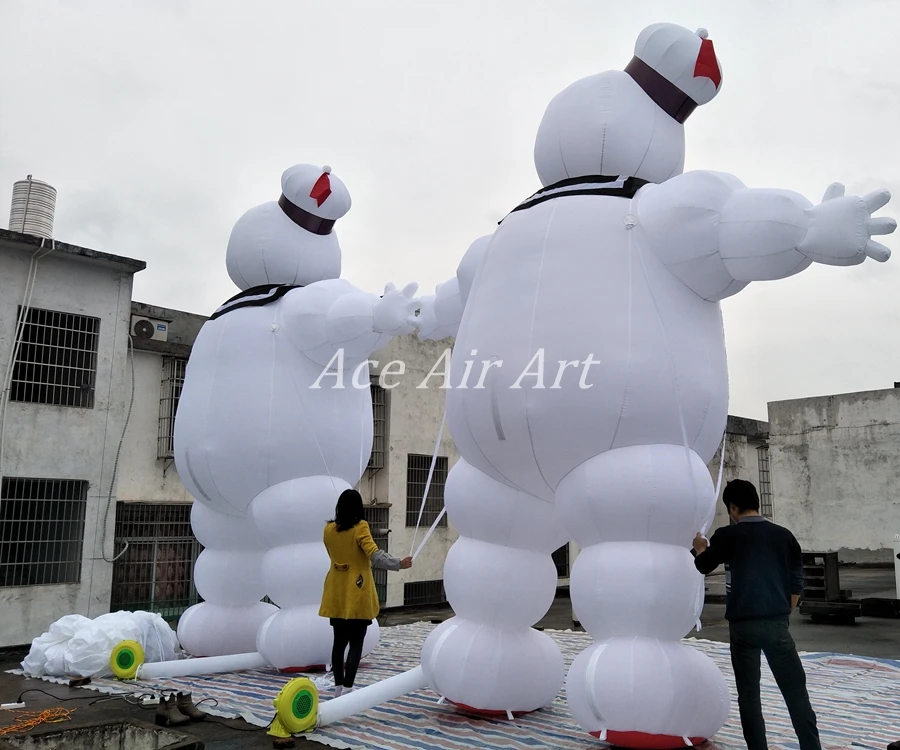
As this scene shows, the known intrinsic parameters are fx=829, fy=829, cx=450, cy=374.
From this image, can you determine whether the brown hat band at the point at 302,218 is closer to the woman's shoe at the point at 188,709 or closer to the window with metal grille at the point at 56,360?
the woman's shoe at the point at 188,709

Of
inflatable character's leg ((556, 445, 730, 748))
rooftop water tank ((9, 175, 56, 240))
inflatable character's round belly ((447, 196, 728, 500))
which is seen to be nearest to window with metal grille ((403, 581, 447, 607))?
rooftop water tank ((9, 175, 56, 240))

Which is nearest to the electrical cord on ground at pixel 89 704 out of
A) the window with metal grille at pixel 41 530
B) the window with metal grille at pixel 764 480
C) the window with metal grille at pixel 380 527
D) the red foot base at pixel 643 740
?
the red foot base at pixel 643 740

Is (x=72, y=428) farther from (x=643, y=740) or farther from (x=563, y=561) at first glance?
(x=563, y=561)

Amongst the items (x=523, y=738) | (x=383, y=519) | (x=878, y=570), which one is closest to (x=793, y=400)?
(x=383, y=519)

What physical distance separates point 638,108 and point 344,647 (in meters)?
2.88

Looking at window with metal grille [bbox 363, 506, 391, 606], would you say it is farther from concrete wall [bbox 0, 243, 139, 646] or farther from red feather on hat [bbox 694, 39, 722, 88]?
red feather on hat [bbox 694, 39, 722, 88]

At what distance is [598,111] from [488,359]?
4.01ft

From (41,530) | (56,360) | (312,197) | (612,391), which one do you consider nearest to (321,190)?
(312,197)

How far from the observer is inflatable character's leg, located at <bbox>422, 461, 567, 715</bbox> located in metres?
3.60

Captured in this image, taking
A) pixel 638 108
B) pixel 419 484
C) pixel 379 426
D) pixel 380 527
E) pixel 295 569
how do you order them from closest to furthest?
pixel 638 108
pixel 295 569
pixel 380 527
pixel 379 426
pixel 419 484

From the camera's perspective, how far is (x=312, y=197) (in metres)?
5.31

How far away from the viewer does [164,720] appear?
3.74m

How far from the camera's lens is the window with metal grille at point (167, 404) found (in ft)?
28.0

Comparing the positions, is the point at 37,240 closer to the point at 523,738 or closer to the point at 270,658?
the point at 270,658
